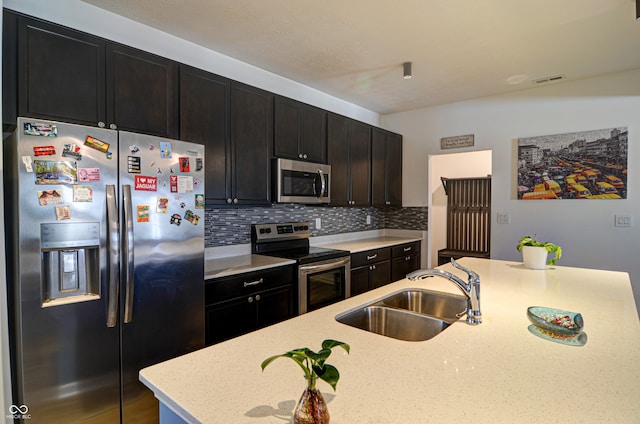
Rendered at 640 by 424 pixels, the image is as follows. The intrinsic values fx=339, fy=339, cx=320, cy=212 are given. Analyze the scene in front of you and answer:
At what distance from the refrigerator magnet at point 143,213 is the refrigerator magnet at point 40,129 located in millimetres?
485

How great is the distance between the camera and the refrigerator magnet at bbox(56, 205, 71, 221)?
4.99 ft

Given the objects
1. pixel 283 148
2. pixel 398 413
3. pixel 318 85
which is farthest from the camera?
pixel 318 85

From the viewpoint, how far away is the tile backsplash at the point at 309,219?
2912 millimetres

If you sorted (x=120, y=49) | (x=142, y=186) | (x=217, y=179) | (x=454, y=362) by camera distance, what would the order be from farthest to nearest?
1. (x=217, y=179)
2. (x=120, y=49)
3. (x=142, y=186)
4. (x=454, y=362)

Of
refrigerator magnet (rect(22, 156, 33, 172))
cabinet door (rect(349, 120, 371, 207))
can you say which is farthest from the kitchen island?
cabinet door (rect(349, 120, 371, 207))

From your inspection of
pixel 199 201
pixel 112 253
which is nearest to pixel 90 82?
pixel 199 201

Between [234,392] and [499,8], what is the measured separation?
8.63 ft

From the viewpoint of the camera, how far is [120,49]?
2.01m

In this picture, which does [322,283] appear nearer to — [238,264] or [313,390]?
[238,264]

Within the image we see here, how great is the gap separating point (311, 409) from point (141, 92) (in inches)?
84.5

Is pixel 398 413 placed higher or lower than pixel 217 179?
lower

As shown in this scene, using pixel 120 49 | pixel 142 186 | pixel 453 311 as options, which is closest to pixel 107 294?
pixel 142 186

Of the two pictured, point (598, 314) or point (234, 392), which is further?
point (598, 314)

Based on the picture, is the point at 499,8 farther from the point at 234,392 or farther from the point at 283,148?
the point at 234,392
